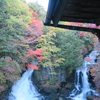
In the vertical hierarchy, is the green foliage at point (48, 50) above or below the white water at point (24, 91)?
above

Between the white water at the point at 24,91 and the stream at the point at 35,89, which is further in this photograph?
the stream at the point at 35,89

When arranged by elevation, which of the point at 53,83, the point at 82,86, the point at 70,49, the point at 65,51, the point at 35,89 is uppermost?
the point at 70,49

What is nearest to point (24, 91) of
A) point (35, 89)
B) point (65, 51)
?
point (35, 89)

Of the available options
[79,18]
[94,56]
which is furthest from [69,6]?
[94,56]

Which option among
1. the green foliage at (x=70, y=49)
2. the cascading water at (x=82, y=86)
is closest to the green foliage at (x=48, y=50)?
the green foliage at (x=70, y=49)

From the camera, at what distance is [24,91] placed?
32.3ft

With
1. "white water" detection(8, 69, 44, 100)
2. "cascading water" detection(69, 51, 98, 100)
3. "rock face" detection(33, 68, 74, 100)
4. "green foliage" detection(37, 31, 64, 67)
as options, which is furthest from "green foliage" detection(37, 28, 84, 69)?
"white water" detection(8, 69, 44, 100)

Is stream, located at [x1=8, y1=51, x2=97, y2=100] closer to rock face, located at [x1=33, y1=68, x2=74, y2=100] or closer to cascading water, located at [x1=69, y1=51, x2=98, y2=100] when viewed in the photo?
cascading water, located at [x1=69, y1=51, x2=98, y2=100]

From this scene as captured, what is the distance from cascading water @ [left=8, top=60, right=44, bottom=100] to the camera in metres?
9.26

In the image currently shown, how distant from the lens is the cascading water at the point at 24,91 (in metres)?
9.26

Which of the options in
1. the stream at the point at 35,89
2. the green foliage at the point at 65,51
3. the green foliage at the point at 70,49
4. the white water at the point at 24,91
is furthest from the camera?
the green foliage at the point at 70,49

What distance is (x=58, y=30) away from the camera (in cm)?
1192

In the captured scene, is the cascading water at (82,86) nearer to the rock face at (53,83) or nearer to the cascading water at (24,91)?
the rock face at (53,83)

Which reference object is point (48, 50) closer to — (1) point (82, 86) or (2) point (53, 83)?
(2) point (53, 83)
